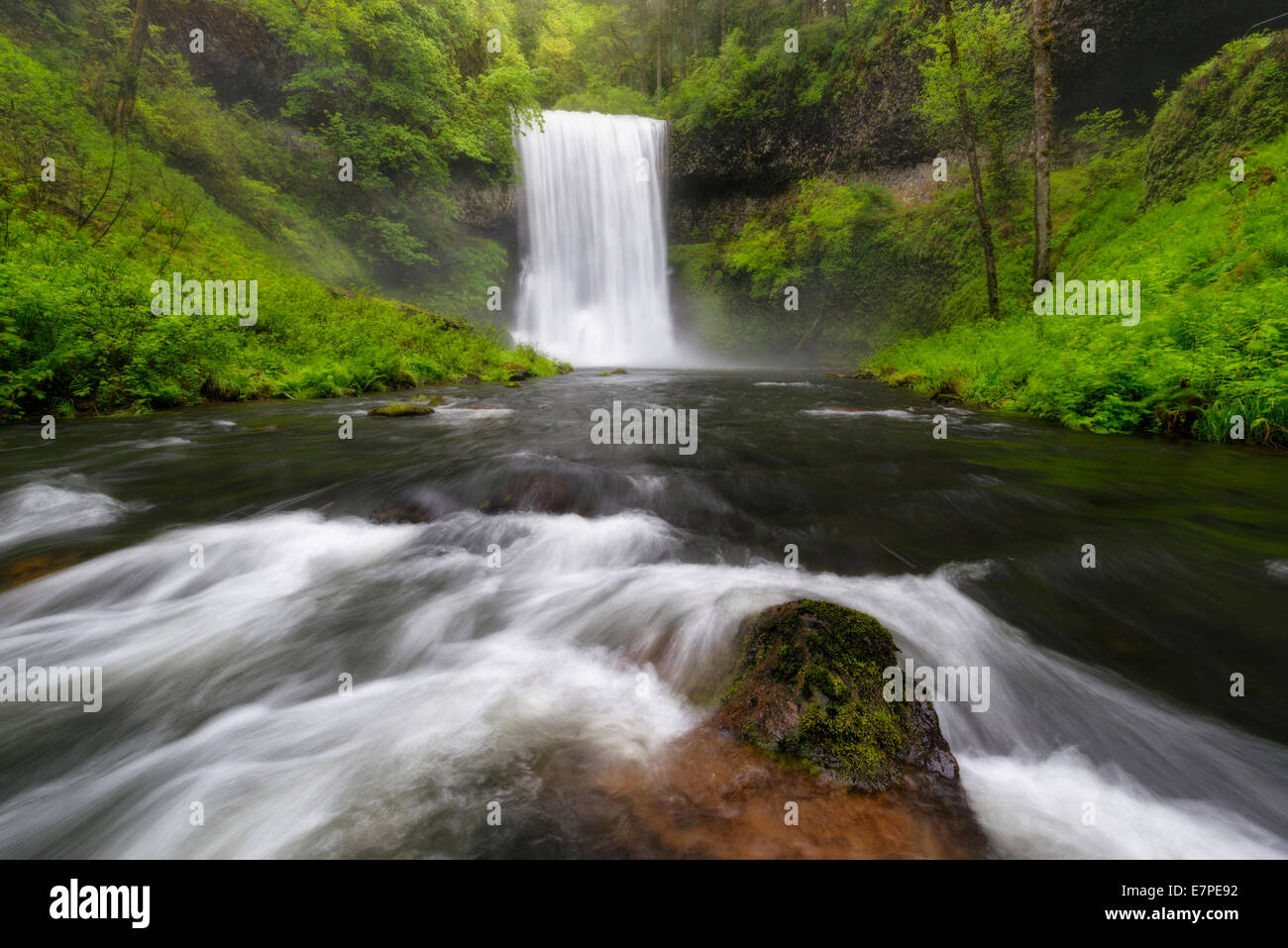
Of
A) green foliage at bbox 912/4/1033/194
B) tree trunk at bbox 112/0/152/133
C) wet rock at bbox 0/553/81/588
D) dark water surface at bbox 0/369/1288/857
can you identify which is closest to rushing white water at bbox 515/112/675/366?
green foliage at bbox 912/4/1033/194

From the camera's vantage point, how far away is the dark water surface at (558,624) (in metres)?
2.02

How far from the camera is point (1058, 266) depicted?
14062 mm

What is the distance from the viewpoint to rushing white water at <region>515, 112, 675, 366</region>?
1275 inches

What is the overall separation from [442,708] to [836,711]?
187 cm

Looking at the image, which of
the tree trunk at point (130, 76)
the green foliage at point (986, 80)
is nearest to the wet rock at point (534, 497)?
the green foliage at point (986, 80)

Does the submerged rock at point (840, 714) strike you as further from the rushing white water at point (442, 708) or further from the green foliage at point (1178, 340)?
the green foliage at point (1178, 340)

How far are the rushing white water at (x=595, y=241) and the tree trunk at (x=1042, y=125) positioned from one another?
20712mm

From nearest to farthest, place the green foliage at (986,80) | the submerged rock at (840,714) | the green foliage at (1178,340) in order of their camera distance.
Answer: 1. the submerged rock at (840,714)
2. the green foliage at (1178,340)
3. the green foliage at (986,80)

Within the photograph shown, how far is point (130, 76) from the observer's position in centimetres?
1636

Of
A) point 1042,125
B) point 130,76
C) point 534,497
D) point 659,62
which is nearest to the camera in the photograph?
point 534,497

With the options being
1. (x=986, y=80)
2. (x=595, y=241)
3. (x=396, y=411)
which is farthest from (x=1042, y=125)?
(x=595, y=241)

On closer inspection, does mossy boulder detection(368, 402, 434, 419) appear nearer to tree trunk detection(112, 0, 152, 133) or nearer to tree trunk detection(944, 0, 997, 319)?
tree trunk detection(944, 0, 997, 319)

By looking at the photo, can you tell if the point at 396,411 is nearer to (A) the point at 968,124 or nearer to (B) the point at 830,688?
(B) the point at 830,688
